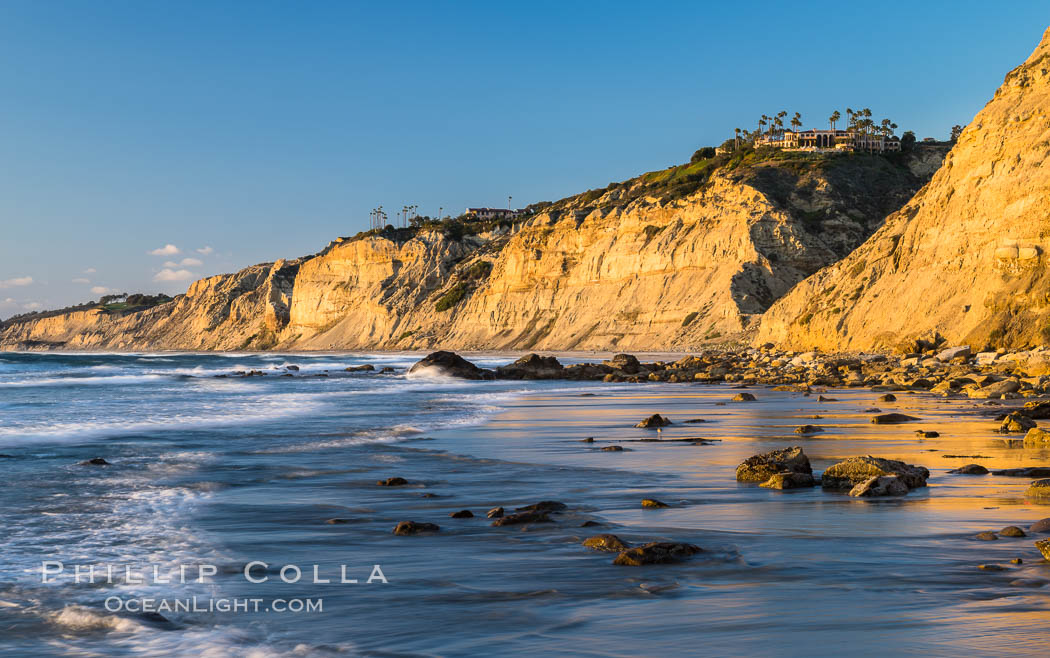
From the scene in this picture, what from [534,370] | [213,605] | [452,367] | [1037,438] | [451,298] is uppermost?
[451,298]

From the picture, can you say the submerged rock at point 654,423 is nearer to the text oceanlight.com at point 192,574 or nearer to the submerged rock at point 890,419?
the submerged rock at point 890,419

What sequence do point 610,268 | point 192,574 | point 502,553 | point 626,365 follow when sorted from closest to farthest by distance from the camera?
point 192,574 < point 502,553 < point 626,365 < point 610,268

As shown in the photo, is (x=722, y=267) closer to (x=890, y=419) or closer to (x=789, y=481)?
(x=890, y=419)

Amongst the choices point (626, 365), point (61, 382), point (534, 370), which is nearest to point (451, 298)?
point (534, 370)

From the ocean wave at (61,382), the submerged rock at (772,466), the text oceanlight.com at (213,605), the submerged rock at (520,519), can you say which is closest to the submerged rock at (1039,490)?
the submerged rock at (772,466)

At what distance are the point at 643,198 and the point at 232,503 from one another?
83903 millimetres

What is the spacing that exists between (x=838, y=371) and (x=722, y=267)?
44.6 metres

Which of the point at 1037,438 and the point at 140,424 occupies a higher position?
the point at 1037,438

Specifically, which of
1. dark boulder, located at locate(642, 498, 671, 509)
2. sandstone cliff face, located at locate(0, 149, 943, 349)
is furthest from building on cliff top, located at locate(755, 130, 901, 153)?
dark boulder, located at locate(642, 498, 671, 509)

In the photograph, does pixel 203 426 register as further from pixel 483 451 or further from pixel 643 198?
pixel 643 198

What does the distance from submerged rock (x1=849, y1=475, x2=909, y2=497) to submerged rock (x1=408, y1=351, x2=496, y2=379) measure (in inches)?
1421

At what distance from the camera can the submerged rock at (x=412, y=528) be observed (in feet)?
25.6

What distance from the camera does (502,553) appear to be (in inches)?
274

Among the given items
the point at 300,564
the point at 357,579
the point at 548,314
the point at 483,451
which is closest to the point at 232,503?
the point at 300,564
